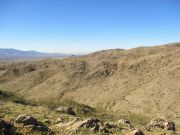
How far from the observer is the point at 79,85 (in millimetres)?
85750

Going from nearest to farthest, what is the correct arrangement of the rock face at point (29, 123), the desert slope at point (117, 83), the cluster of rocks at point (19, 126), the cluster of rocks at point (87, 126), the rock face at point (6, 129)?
1. the rock face at point (6, 129)
2. the cluster of rocks at point (19, 126)
3. the rock face at point (29, 123)
4. the cluster of rocks at point (87, 126)
5. the desert slope at point (117, 83)

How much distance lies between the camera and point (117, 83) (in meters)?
78.1

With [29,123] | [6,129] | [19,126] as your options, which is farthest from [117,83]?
[6,129]

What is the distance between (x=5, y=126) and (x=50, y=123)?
636 cm

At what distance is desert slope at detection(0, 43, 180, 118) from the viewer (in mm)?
61906

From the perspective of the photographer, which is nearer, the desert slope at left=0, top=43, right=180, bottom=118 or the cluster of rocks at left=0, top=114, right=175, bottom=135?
the cluster of rocks at left=0, top=114, right=175, bottom=135

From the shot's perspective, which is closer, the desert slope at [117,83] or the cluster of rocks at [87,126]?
the cluster of rocks at [87,126]

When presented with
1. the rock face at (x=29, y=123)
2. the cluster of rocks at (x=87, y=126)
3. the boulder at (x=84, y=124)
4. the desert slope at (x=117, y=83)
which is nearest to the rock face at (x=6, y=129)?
the rock face at (x=29, y=123)

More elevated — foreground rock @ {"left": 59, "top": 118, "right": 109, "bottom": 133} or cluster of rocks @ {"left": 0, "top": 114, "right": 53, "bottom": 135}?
cluster of rocks @ {"left": 0, "top": 114, "right": 53, "bottom": 135}

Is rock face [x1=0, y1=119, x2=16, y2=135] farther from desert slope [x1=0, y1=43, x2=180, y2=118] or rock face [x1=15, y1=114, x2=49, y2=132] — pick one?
desert slope [x1=0, y1=43, x2=180, y2=118]

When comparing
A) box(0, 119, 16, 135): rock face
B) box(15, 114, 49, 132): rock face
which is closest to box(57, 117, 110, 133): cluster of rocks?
box(15, 114, 49, 132): rock face

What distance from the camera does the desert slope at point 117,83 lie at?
203ft

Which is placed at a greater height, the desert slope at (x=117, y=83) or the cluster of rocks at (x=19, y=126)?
the cluster of rocks at (x=19, y=126)

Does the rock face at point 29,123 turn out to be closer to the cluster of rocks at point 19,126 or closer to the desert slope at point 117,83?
the cluster of rocks at point 19,126
